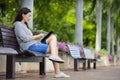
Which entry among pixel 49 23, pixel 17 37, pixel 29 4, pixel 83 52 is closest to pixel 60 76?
pixel 17 37

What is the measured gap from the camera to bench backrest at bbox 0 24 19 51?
372 inches

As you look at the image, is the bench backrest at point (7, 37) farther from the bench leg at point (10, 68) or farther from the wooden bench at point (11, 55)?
the bench leg at point (10, 68)

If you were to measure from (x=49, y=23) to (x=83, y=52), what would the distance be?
1869 cm

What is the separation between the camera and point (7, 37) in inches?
378

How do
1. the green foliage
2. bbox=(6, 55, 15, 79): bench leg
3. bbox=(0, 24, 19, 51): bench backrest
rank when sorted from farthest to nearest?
the green foliage < bbox=(0, 24, 19, 51): bench backrest < bbox=(6, 55, 15, 79): bench leg

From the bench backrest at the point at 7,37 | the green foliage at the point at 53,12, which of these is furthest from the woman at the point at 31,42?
the green foliage at the point at 53,12

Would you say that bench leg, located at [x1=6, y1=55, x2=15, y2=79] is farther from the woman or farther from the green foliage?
the green foliage

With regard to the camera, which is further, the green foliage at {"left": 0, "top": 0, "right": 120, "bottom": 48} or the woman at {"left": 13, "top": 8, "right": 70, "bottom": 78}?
the green foliage at {"left": 0, "top": 0, "right": 120, "bottom": 48}

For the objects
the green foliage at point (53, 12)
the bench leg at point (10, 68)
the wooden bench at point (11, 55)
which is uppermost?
the green foliage at point (53, 12)

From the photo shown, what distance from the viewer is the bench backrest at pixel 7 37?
9438 millimetres

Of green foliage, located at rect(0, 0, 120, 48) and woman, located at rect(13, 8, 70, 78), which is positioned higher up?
green foliage, located at rect(0, 0, 120, 48)

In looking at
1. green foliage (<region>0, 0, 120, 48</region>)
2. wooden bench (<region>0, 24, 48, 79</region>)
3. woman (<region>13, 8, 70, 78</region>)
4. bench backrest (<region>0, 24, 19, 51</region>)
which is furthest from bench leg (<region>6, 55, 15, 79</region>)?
green foliage (<region>0, 0, 120, 48</region>)

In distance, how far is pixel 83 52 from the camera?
19984mm

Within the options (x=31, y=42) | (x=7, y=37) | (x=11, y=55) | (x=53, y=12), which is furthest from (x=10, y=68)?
(x=53, y=12)
